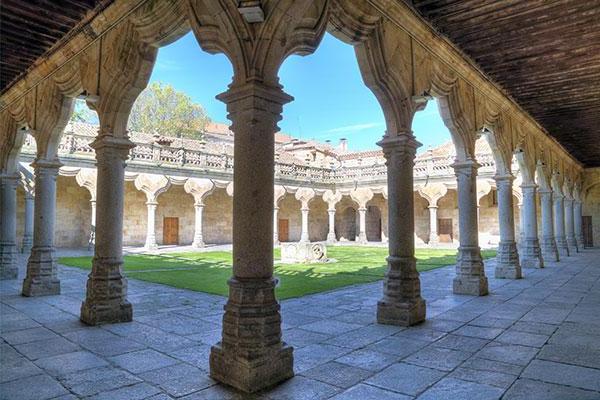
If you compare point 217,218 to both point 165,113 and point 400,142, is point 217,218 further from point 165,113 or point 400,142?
point 400,142

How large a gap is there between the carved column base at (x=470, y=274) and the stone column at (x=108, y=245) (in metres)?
5.09

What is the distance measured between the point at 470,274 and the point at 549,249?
8051 mm

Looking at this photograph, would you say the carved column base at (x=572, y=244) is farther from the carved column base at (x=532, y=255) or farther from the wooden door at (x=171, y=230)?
the wooden door at (x=171, y=230)

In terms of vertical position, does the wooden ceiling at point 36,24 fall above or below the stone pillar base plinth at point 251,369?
above

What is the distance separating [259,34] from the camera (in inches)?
125

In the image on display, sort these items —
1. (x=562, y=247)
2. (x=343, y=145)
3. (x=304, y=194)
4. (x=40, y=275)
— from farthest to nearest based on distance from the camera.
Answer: (x=343, y=145) → (x=304, y=194) → (x=562, y=247) → (x=40, y=275)

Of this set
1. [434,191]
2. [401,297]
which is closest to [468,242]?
[401,297]

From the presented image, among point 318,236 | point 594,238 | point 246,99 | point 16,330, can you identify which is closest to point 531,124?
point 246,99

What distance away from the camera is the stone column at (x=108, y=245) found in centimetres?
477

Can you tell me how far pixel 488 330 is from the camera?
173 inches

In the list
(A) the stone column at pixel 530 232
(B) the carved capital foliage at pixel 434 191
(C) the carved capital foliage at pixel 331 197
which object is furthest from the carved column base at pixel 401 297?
(C) the carved capital foliage at pixel 331 197

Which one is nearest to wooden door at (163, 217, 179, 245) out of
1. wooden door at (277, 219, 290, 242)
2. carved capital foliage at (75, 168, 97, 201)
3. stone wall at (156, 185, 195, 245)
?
stone wall at (156, 185, 195, 245)

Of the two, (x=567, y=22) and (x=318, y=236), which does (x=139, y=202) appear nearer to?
(x=318, y=236)

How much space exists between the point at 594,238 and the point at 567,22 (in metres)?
20.3
